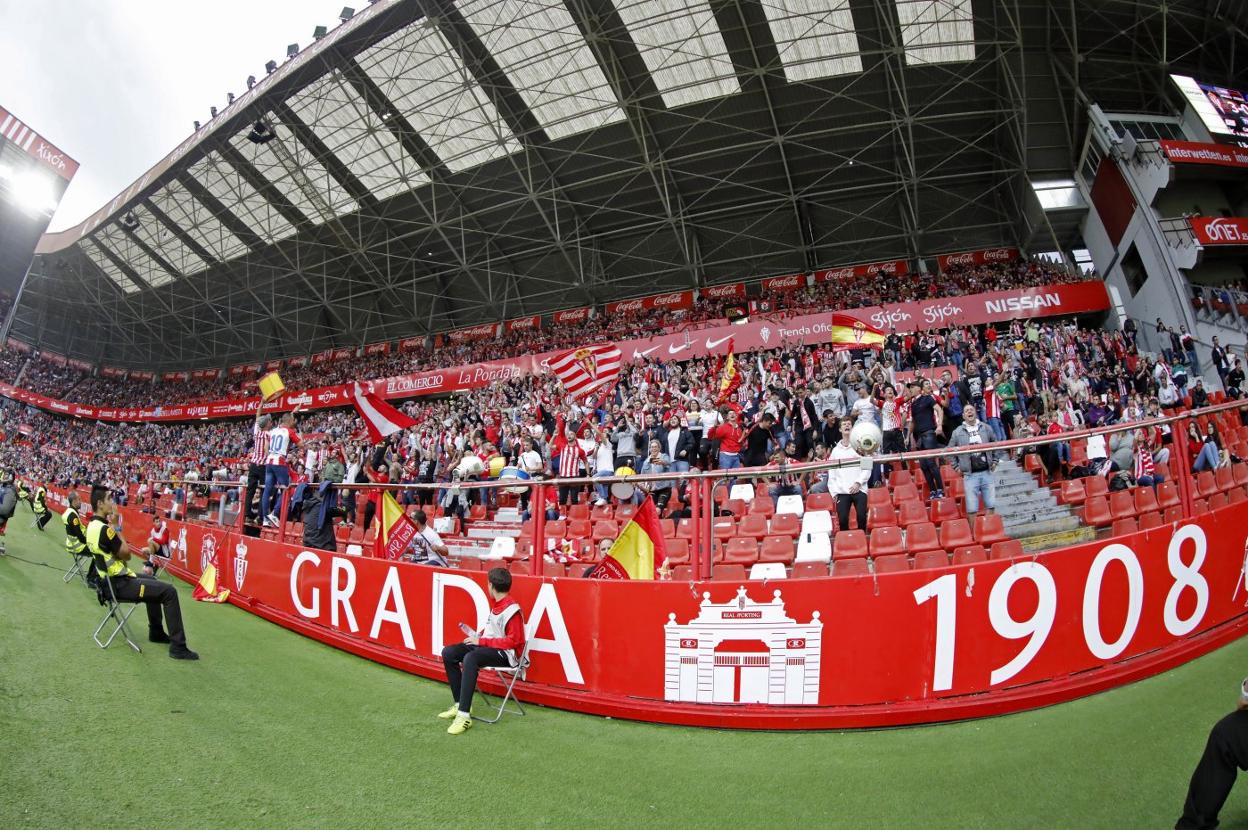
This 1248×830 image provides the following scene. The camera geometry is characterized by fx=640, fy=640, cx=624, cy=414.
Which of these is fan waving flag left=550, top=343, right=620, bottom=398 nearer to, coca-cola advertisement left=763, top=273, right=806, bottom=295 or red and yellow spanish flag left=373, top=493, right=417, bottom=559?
red and yellow spanish flag left=373, top=493, right=417, bottom=559

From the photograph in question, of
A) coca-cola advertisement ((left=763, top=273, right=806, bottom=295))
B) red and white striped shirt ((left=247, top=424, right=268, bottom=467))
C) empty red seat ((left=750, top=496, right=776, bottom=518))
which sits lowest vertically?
empty red seat ((left=750, top=496, right=776, bottom=518))

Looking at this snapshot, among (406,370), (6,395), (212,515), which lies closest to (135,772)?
(212,515)

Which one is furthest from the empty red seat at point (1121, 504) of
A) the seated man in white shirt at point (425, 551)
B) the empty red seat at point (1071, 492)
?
the seated man in white shirt at point (425, 551)

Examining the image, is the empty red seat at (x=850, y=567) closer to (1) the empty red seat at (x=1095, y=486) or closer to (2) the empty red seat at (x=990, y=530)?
(2) the empty red seat at (x=990, y=530)

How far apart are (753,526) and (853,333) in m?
9.81

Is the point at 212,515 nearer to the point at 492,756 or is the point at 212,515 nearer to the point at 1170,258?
the point at 492,756

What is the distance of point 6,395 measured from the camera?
48625mm

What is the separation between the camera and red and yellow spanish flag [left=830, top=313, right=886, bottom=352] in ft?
48.8

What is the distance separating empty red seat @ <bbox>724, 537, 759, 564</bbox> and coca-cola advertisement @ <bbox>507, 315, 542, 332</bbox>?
94.5ft

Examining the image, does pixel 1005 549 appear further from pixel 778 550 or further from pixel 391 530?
pixel 391 530

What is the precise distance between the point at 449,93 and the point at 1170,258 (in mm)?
24507

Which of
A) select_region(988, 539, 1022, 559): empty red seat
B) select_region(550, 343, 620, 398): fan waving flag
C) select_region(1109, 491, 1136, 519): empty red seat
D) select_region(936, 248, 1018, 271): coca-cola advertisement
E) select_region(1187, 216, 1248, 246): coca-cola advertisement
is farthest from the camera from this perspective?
select_region(936, 248, 1018, 271): coca-cola advertisement

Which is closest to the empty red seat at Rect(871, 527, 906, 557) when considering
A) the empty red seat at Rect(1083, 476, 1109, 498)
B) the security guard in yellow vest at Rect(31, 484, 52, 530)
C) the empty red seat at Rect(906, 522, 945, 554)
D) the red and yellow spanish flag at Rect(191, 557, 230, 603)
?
the empty red seat at Rect(906, 522, 945, 554)

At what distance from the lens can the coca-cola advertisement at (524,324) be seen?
3422cm
